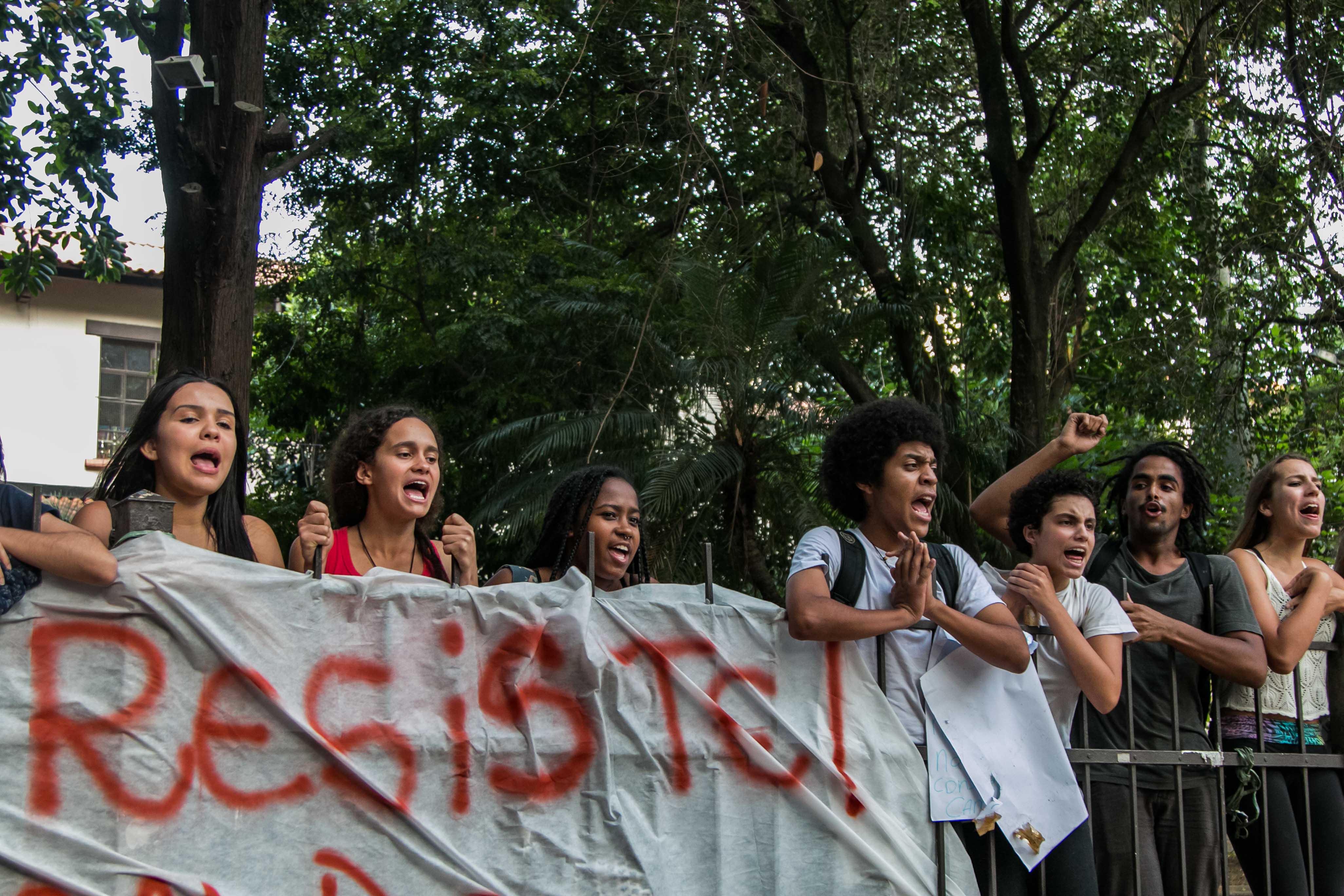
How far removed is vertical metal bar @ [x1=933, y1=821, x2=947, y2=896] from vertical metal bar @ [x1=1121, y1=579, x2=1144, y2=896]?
1.86ft

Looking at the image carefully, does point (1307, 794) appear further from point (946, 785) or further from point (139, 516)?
point (139, 516)

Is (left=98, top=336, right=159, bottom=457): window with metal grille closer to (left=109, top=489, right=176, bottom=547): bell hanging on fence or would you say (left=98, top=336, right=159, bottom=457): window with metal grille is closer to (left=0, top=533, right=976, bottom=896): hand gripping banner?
(left=109, top=489, right=176, bottom=547): bell hanging on fence

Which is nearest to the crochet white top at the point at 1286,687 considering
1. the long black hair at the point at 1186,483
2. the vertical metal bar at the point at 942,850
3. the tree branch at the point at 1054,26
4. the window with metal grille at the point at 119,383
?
the long black hair at the point at 1186,483

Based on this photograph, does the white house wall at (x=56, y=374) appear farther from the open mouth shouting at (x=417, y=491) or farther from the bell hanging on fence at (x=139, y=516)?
the bell hanging on fence at (x=139, y=516)

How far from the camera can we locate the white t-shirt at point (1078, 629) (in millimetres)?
3715

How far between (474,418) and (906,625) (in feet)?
27.2

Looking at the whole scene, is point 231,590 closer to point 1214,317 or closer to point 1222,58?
point 1214,317

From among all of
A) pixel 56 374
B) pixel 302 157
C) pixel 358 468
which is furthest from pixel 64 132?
pixel 56 374

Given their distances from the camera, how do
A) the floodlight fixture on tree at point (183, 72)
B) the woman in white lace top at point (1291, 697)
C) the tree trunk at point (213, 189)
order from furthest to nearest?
the tree trunk at point (213, 189) < the floodlight fixture on tree at point (183, 72) < the woman in white lace top at point (1291, 697)

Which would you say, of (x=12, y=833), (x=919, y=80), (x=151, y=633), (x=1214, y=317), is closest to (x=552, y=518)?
(x=151, y=633)

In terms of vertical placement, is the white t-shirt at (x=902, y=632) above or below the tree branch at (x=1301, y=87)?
below

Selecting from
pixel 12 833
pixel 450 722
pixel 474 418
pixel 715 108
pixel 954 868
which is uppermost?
pixel 715 108

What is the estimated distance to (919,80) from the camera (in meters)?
11.3

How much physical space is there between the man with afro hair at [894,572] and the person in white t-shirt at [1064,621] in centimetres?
19
